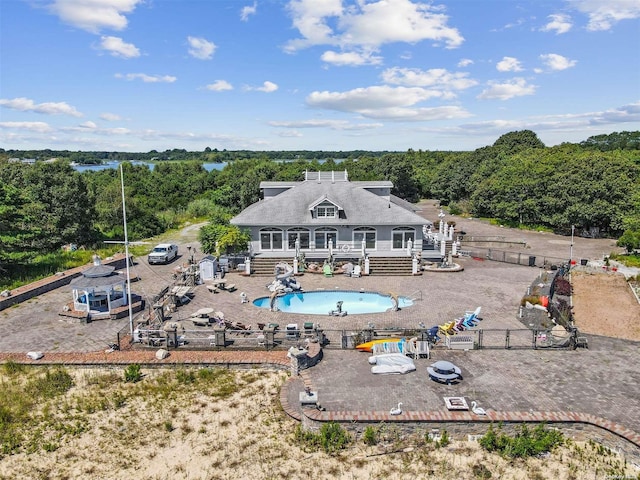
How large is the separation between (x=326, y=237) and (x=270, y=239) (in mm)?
4091

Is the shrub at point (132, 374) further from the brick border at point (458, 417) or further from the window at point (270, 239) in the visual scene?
the window at point (270, 239)

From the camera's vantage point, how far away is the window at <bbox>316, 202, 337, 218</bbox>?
31.9m

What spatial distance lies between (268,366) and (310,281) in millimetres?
11373

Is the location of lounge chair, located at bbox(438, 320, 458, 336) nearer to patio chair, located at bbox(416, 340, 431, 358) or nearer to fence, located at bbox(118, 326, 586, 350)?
fence, located at bbox(118, 326, 586, 350)

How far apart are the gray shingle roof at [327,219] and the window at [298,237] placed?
752 millimetres

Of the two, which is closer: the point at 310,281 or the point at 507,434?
the point at 507,434

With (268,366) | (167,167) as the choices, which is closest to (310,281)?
(268,366)

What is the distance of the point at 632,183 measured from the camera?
4359 cm

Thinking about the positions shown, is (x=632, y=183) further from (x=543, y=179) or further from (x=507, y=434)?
(x=507, y=434)

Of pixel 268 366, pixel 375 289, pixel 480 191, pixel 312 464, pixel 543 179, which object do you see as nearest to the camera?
pixel 312 464

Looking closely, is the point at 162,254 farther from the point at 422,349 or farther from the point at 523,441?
the point at 523,441

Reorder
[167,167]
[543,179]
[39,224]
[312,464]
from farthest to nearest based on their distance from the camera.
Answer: [167,167]
[543,179]
[39,224]
[312,464]

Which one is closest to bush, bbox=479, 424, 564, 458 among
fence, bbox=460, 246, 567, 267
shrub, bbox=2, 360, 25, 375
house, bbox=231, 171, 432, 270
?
shrub, bbox=2, 360, 25, 375

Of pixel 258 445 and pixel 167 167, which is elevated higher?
pixel 167 167
